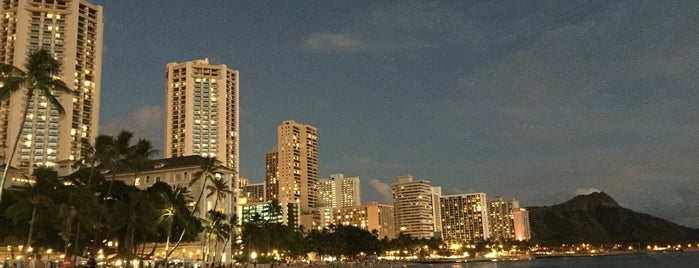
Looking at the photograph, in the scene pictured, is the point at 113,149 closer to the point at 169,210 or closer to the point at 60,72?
the point at 169,210

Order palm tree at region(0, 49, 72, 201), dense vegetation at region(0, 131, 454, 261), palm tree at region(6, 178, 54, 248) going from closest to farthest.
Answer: palm tree at region(0, 49, 72, 201) → palm tree at region(6, 178, 54, 248) → dense vegetation at region(0, 131, 454, 261)

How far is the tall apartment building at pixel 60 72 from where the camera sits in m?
171

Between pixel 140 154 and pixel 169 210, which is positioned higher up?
pixel 140 154

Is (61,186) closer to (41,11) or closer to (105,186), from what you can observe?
(105,186)

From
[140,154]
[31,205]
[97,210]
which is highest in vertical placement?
[140,154]

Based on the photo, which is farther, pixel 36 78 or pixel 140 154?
pixel 140 154

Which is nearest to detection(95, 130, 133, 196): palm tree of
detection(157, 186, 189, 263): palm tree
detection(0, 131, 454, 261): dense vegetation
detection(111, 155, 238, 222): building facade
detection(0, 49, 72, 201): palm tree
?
detection(0, 131, 454, 261): dense vegetation

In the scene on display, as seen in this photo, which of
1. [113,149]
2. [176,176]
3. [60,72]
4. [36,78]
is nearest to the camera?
[36,78]

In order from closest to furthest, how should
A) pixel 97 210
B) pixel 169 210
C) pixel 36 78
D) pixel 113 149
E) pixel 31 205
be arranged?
pixel 36 78 → pixel 31 205 → pixel 97 210 → pixel 113 149 → pixel 169 210

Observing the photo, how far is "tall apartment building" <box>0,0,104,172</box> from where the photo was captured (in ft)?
560

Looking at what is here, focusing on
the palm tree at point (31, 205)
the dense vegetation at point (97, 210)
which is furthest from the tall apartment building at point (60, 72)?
the palm tree at point (31, 205)

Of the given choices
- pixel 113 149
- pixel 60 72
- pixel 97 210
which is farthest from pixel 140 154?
pixel 60 72

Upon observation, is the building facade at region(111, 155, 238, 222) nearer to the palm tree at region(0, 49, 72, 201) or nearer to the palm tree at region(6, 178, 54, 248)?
the palm tree at region(6, 178, 54, 248)

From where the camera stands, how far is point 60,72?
589ft
